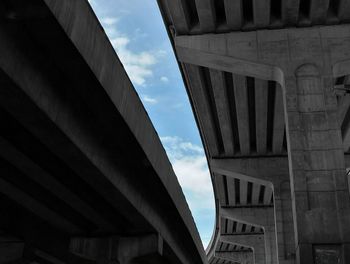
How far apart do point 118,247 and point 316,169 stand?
32.5ft

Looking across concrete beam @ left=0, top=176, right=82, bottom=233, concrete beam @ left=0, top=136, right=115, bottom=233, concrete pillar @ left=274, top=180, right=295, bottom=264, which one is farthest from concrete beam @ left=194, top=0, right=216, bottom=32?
concrete pillar @ left=274, top=180, right=295, bottom=264

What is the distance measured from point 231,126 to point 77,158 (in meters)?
17.8

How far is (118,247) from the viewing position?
69.9 feet

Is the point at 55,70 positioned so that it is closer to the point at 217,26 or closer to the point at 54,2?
the point at 54,2

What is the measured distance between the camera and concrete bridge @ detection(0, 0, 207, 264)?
897 centimetres

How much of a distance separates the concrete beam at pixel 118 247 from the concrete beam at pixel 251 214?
23.9 metres

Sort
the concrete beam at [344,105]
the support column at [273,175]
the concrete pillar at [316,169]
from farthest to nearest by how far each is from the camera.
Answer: the support column at [273,175] < the concrete beam at [344,105] < the concrete pillar at [316,169]

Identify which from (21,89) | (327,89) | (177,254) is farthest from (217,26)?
(177,254)

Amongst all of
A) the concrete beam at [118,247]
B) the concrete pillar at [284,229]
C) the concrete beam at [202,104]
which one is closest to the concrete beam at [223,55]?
the concrete beam at [202,104]

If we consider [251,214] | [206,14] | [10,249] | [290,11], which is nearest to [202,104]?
[206,14]

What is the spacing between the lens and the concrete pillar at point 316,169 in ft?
48.4

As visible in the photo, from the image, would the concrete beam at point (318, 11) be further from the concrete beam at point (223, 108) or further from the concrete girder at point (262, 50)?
the concrete beam at point (223, 108)

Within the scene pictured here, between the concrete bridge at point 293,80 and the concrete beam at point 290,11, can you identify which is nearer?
the concrete bridge at point 293,80

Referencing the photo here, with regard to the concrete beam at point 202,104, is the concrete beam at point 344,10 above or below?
below
